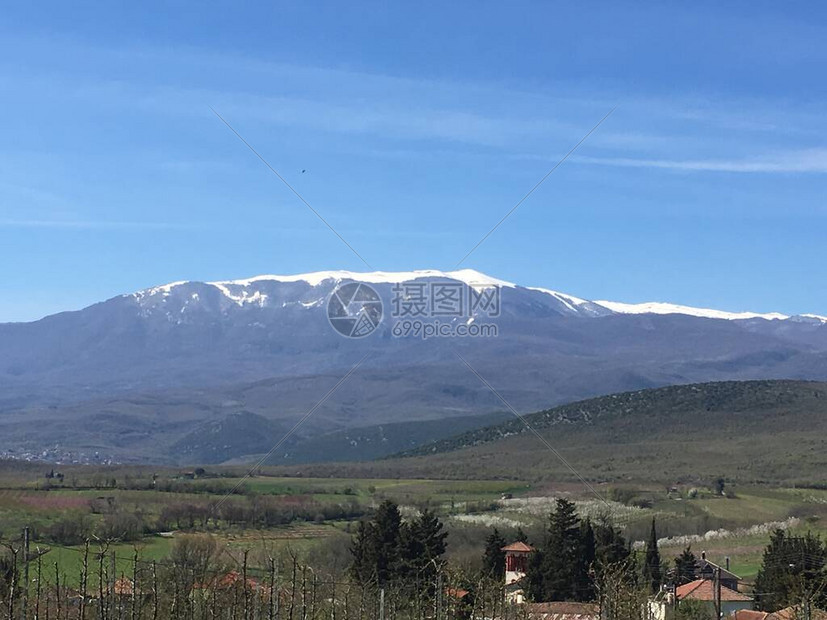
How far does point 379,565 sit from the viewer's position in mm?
61625

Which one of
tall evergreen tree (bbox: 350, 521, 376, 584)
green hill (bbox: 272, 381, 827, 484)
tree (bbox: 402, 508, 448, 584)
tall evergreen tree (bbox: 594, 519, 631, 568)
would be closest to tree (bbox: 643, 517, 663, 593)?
tall evergreen tree (bbox: 594, 519, 631, 568)

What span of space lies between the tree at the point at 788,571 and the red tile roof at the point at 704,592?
1.91m

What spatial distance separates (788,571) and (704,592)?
6.29 metres

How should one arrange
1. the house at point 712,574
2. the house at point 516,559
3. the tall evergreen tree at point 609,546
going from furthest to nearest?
the house at point 516,559 → the house at point 712,574 → the tall evergreen tree at point 609,546

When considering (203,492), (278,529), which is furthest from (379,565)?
(203,492)

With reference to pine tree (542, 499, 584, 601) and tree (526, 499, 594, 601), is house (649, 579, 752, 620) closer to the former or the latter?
tree (526, 499, 594, 601)

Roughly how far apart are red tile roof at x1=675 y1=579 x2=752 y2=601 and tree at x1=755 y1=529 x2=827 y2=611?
1.91 meters

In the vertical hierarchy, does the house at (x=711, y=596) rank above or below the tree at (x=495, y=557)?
below

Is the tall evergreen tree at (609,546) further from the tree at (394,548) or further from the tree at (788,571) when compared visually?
the tree at (394,548)

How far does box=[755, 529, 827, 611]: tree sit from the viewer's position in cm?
5394

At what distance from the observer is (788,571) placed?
190 ft

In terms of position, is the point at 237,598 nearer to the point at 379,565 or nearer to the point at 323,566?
the point at 379,565

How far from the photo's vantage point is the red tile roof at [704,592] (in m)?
62.2

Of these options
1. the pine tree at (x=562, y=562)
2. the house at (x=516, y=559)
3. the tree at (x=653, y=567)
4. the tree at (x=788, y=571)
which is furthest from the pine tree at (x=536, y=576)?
the tree at (x=788, y=571)
